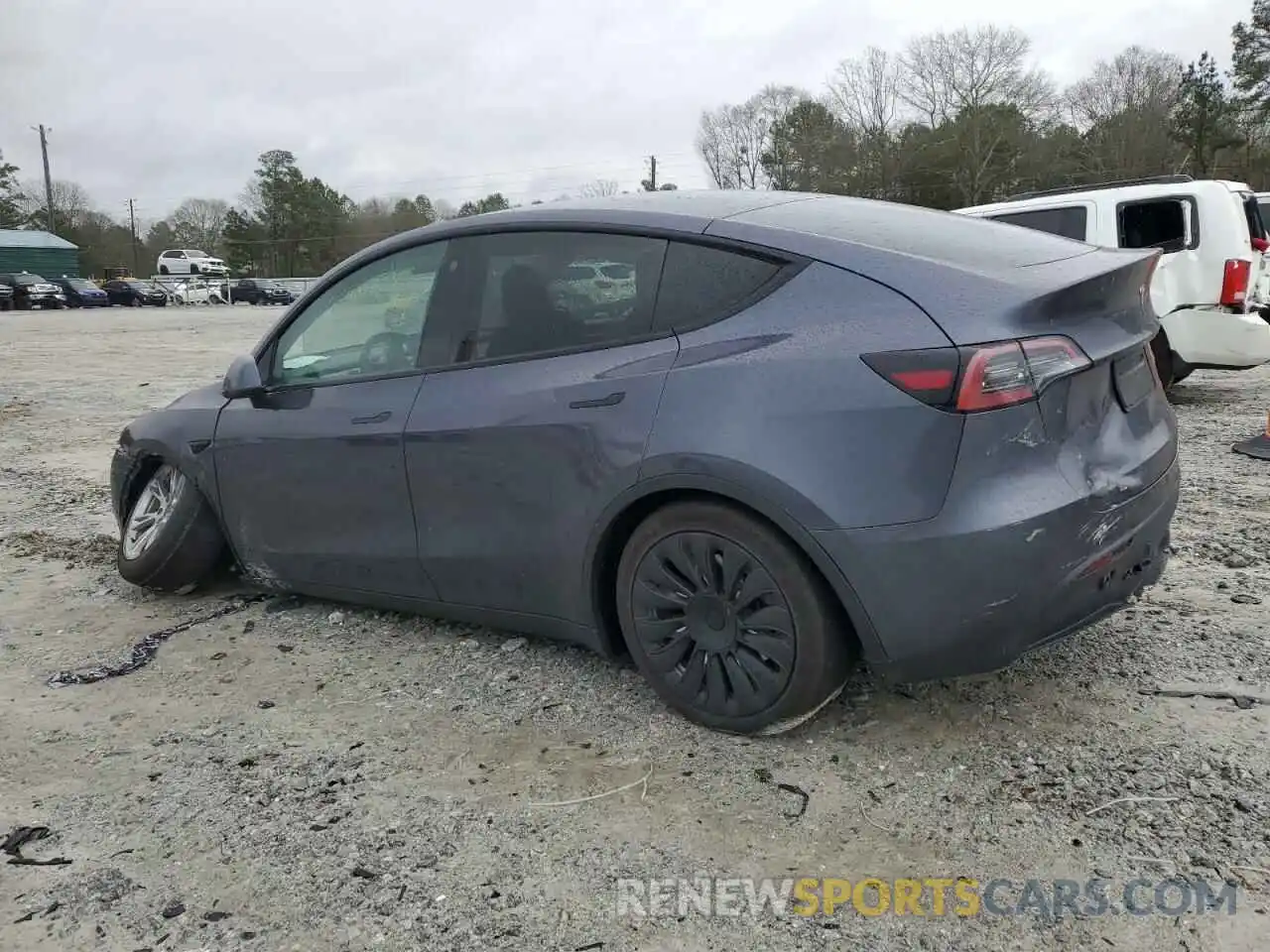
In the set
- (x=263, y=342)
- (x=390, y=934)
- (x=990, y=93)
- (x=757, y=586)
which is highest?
(x=990, y=93)

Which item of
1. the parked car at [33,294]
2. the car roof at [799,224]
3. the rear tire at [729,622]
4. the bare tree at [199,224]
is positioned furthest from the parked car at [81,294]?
the rear tire at [729,622]

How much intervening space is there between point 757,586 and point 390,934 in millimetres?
1276

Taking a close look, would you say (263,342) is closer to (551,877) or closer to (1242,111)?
(551,877)

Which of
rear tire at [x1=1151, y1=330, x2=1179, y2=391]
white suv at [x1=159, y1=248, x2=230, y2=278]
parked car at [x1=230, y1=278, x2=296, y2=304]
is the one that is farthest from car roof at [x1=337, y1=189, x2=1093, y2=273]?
white suv at [x1=159, y1=248, x2=230, y2=278]

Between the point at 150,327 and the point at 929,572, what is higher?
the point at 150,327

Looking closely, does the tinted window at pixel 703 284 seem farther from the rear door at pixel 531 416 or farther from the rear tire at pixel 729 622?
the rear tire at pixel 729 622

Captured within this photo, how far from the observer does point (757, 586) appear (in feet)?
9.06

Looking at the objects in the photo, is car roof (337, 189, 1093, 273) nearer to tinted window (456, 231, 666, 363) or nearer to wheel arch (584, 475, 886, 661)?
tinted window (456, 231, 666, 363)

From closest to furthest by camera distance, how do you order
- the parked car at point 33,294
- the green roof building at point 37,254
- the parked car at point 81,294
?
1. the parked car at point 33,294
2. the parked car at point 81,294
3. the green roof building at point 37,254

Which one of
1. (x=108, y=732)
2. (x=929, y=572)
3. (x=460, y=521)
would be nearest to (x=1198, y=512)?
(x=929, y=572)

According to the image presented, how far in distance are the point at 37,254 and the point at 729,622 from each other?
7936 centimetres

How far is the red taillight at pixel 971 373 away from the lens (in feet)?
8.04

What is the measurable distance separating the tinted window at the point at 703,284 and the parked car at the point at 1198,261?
642 centimetres

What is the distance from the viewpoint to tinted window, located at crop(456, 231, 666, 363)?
305cm
